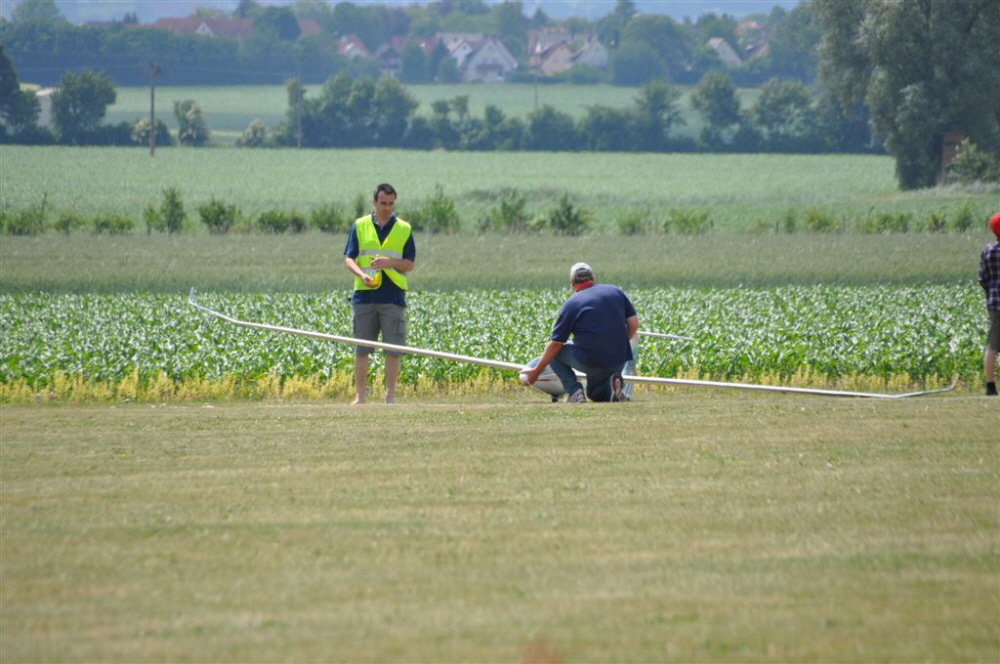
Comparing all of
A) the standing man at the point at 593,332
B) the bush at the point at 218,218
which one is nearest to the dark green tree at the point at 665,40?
the bush at the point at 218,218

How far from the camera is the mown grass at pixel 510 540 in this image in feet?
19.7

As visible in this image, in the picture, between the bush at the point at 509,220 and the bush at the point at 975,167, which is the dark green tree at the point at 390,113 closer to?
the bush at the point at 975,167

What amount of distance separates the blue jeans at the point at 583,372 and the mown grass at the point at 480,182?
35.8 metres

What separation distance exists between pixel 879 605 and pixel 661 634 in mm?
1058

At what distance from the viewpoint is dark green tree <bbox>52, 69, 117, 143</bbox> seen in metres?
92.4

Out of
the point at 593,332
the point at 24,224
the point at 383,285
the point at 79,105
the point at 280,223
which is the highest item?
the point at 79,105

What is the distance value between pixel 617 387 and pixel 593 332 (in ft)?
2.45

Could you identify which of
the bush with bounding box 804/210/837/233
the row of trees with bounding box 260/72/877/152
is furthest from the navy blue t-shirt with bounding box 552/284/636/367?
the row of trees with bounding box 260/72/877/152

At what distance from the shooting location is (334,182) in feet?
258

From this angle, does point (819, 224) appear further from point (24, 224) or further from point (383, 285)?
point (383, 285)

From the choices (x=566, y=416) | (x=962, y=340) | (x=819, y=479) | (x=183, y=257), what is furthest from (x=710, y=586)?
(x=183, y=257)

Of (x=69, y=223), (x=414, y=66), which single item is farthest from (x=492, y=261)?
(x=414, y=66)

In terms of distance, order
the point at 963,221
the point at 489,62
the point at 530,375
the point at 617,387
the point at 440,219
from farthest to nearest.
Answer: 1. the point at 489,62
2. the point at 440,219
3. the point at 963,221
4. the point at 617,387
5. the point at 530,375

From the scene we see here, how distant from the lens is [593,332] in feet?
40.1
